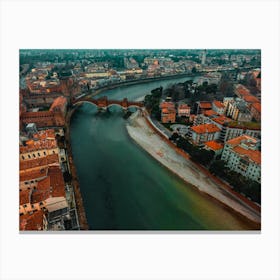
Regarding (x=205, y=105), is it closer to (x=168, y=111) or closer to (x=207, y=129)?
(x=168, y=111)

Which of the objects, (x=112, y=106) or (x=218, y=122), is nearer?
(x=218, y=122)

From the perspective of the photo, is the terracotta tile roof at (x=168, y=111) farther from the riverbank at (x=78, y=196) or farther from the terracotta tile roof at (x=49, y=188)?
the terracotta tile roof at (x=49, y=188)

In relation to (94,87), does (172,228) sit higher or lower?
lower

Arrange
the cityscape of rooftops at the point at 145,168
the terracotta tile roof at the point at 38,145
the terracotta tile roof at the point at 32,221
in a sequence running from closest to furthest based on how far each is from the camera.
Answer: the terracotta tile roof at the point at 32,221
the cityscape of rooftops at the point at 145,168
the terracotta tile roof at the point at 38,145

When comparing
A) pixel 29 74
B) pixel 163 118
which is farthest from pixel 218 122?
pixel 29 74

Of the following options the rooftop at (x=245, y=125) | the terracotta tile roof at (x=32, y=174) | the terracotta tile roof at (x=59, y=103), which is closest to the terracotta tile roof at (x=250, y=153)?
the rooftop at (x=245, y=125)

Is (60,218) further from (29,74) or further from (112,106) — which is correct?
(29,74)
